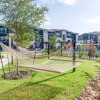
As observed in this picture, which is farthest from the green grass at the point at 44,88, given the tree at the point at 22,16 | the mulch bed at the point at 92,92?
the tree at the point at 22,16

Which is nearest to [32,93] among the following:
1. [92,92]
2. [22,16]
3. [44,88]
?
[44,88]

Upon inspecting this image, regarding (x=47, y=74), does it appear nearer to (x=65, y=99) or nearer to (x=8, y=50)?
(x=8, y=50)

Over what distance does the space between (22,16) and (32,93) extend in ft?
13.0

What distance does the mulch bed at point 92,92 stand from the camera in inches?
183

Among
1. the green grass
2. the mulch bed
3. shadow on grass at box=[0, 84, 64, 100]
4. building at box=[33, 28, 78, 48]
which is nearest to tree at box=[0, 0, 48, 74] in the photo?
the green grass

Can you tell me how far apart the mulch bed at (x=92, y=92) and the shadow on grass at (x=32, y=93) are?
2.28ft

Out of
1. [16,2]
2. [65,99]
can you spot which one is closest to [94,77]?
[65,99]

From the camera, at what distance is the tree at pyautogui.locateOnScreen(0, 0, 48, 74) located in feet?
24.3

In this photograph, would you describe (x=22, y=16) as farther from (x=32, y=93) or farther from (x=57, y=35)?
(x=57, y=35)

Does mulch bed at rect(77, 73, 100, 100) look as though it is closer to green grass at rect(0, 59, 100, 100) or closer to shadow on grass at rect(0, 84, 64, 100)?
green grass at rect(0, 59, 100, 100)

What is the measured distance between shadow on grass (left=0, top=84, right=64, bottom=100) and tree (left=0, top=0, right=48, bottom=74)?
3.25m

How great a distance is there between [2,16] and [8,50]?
245 centimetres

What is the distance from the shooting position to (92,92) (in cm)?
507

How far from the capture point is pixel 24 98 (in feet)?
14.4
